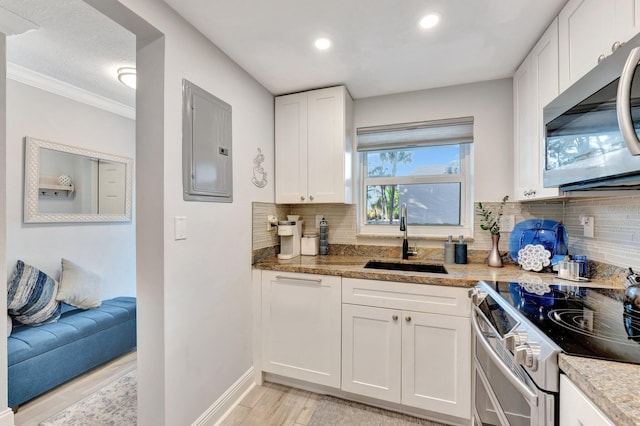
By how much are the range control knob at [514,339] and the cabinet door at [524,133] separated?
1127 mm

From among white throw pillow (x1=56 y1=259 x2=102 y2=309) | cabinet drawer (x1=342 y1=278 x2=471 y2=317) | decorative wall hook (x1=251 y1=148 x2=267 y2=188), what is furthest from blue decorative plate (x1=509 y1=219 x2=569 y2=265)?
white throw pillow (x1=56 y1=259 x2=102 y2=309)

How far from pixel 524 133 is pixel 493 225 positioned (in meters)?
0.66

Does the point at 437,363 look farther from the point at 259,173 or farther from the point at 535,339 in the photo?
the point at 259,173

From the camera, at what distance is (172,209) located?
139cm

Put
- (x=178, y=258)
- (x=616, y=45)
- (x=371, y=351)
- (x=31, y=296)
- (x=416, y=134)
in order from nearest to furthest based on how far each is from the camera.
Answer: (x=616, y=45) < (x=178, y=258) < (x=371, y=351) < (x=31, y=296) < (x=416, y=134)

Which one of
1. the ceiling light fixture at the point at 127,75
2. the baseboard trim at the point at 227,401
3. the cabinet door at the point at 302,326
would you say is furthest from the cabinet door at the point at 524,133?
the ceiling light fixture at the point at 127,75

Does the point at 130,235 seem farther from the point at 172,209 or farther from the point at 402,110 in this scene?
the point at 402,110

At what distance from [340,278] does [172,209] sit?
1.08 m

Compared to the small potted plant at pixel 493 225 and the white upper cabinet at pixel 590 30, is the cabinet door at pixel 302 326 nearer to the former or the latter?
the small potted plant at pixel 493 225

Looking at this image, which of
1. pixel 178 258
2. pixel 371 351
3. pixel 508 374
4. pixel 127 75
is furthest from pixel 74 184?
pixel 508 374

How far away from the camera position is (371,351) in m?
1.78

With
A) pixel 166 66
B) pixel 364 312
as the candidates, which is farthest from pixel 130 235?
pixel 364 312

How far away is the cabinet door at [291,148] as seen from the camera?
7.49 ft

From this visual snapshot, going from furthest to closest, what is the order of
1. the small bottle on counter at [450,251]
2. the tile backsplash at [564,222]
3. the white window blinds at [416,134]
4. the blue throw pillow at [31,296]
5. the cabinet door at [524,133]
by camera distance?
the white window blinds at [416,134] < the small bottle on counter at [450,251] < the blue throw pillow at [31,296] < the cabinet door at [524,133] < the tile backsplash at [564,222]
